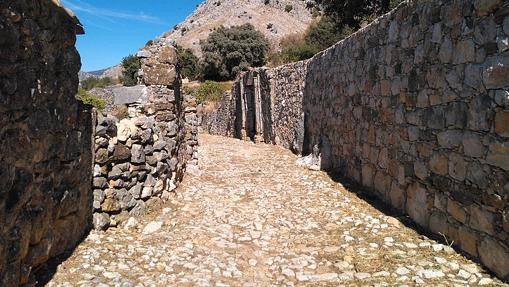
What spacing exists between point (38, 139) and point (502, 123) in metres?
4.16

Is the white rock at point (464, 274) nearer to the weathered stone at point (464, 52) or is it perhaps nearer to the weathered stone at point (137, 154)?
the weathered stone at point (464, 52)

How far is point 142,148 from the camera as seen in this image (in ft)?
19.4

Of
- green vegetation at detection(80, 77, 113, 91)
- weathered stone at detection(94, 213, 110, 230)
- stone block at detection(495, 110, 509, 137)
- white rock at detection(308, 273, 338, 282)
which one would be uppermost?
green vegetation at detection(80, 77, 113, 91)

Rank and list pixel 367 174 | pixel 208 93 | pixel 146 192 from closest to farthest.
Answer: pixel 146 192
pixel 367 174
pixel 208 93

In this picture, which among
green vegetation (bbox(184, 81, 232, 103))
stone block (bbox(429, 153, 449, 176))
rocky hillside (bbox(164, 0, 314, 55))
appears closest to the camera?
stone block (bbox(429, 153, 449, 176))

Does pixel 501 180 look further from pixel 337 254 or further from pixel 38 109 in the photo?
pixel 38 109

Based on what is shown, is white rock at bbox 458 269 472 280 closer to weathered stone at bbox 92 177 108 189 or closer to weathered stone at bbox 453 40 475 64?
weathered stone at bbox 453 40 475 64

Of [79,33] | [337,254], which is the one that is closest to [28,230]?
[79,33]

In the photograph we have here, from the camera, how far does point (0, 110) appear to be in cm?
287

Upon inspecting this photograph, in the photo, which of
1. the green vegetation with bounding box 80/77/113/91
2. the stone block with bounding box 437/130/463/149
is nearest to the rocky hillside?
the green vegetation with bounding box 80/77/113/91

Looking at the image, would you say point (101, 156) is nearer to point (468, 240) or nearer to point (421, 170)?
point (421, 170)

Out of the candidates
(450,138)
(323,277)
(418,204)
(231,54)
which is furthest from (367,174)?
(231,54)

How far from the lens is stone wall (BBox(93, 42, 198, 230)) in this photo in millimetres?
5300

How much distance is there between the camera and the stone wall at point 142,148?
17.4 feet
